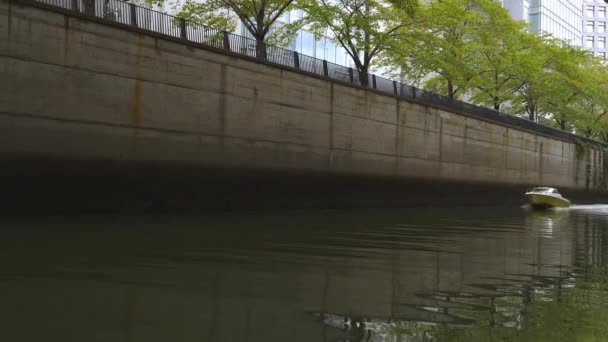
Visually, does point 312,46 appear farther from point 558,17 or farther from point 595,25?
point 595,25

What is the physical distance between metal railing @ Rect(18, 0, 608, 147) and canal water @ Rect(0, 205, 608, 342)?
25.1 ft

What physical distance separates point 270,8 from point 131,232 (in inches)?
633

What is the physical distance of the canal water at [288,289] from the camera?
330cm

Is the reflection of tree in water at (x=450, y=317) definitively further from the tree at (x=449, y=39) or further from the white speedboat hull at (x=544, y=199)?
the tree at (x=449, y=39)

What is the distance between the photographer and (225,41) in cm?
1733

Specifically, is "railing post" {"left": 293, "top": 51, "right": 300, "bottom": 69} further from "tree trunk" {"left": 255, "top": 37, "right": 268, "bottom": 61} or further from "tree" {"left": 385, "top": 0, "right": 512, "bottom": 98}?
"tree" {"left": 385, "top": 0, "right": 512, "bottom": 98}

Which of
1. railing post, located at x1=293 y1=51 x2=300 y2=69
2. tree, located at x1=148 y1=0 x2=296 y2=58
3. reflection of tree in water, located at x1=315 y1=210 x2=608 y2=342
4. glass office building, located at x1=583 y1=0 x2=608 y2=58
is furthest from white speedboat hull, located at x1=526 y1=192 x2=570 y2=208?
glass office building, located at x1=583 y1=0 x2=608 y2=58

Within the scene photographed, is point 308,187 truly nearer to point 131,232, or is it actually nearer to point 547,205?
point 131,232

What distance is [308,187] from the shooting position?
18.9 metres

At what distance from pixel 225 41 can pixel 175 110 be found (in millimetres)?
3589

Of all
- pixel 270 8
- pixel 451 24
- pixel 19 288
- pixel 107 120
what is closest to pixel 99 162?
pixel 107 120

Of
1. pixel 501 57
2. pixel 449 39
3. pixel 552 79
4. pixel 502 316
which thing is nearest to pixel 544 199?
pixel 449 39

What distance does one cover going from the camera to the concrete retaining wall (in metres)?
12.3

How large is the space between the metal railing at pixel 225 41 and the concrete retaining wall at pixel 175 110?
1.96 feet
